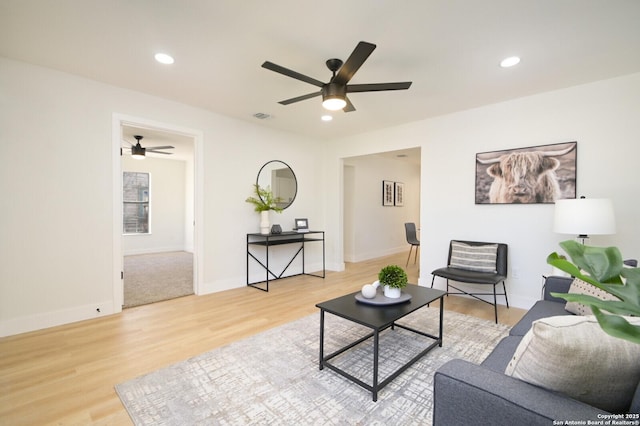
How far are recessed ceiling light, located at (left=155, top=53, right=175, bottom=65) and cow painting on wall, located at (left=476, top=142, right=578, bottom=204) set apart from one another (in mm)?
3667

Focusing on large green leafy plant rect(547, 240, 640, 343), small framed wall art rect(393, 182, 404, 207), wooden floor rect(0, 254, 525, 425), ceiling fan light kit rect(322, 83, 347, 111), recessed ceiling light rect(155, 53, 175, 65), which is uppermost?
recessed ceiling light rect(155, 53, 175, 65)

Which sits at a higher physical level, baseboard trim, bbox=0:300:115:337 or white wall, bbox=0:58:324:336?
white wall, bbox=0:58:324:336

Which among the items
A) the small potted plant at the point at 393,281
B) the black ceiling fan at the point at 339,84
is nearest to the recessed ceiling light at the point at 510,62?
the black ceiling fan at the point at 339,84

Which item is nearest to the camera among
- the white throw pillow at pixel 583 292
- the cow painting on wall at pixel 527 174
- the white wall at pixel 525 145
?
the white throw pillow at pixel 583 292

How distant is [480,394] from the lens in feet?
3.02

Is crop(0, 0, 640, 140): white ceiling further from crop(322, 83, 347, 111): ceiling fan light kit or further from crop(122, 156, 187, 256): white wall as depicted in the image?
crop(122, 156, 187, 256): white wall

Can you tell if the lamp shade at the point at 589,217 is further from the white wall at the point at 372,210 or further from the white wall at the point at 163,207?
the white wall at the point at 163,207

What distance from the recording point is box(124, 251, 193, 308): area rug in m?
3.88

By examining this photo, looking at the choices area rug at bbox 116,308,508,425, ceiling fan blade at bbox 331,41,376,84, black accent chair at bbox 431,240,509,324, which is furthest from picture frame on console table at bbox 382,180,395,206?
ceiling fan blade at bbox 331,41,376,84

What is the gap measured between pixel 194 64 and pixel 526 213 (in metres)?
3.97

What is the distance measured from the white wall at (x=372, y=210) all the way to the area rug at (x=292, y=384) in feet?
12.9

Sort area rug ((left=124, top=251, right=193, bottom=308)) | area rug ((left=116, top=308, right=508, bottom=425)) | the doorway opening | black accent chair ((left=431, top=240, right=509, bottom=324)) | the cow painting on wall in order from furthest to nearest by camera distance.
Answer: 1. the doorway opening
2. area rug ((left=124, top=251, right=193, bottom=308))
3. the cow painting on wall
4. black accent chair ((left=431, top=240, right=509, bottom=324))
5. area rug ((left=116, top=308, right=508, bottom=425))

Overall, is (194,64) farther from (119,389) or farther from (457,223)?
(457,223)

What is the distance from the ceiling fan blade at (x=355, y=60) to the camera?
189cm
